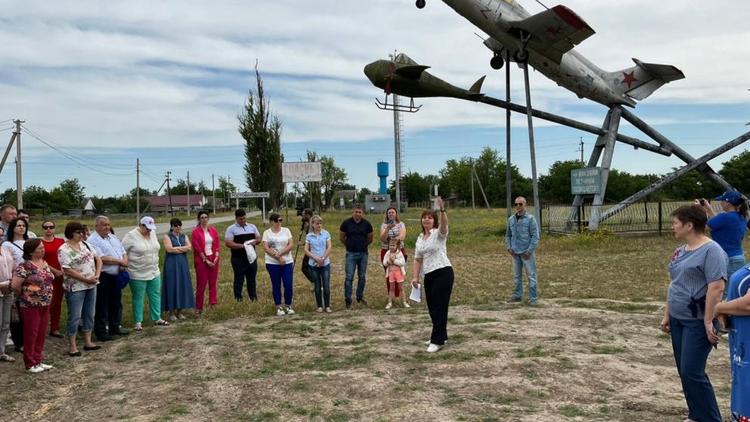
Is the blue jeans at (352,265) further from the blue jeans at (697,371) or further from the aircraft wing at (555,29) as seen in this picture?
the aircraft wing at (555,29)

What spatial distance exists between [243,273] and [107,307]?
7.63 feet

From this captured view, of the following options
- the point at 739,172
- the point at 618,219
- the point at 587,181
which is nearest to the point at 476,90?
the point at 587,181

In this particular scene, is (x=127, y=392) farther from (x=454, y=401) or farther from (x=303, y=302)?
(x=303, y=302)

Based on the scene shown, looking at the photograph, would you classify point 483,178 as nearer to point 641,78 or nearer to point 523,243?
point 641,78

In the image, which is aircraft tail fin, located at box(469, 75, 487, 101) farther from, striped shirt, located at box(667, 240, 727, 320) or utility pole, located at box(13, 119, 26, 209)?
utility pole, located at box(13, 119, 26, 209)

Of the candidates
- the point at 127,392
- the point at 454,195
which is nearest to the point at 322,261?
the point at 127,392

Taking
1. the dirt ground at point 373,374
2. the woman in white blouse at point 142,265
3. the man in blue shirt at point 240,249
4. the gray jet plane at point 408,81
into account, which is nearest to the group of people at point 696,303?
the dirt ground at point 373,374

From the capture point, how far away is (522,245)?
8.88m

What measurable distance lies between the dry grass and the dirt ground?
17mm

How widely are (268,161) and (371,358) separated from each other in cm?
2225

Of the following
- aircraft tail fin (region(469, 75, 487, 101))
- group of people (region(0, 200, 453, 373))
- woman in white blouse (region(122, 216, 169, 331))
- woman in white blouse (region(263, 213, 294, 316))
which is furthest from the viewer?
aircraft tail fin (region(469, 75, 487, 101))

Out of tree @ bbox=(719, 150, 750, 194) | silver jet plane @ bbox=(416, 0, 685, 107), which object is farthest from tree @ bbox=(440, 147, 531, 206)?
silver jet plane @ bbox=(416, 0, 685, 107)

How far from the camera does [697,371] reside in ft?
12.2

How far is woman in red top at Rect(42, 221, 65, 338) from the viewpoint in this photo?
6.85 metres
